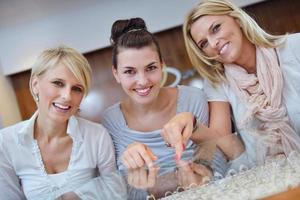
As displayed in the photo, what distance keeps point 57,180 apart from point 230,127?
59 cm

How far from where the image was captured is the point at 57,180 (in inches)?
41.9

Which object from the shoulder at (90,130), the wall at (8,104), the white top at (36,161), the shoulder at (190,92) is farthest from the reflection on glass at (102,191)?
the wall at (8,104)

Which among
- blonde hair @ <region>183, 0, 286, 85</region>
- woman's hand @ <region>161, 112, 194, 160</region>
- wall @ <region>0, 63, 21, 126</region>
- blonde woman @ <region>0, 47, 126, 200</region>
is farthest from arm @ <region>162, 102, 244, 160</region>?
wall @ <region>0, 63, 21, 126</region>

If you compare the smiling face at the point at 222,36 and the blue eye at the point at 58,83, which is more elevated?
the smiling face at the point at 222,36

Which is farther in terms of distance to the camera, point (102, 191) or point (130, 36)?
point (130, 36)

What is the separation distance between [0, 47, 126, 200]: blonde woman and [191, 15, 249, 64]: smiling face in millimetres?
411

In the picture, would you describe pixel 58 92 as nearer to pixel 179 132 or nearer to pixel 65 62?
pixel 65 62

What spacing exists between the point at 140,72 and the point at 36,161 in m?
0.44

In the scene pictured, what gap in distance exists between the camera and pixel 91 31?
9.20 ft

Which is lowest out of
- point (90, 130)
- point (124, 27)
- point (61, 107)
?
point (90, 130)

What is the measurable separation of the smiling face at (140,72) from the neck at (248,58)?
0.94ft

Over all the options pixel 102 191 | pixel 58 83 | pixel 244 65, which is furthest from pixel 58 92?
pixel 244 65

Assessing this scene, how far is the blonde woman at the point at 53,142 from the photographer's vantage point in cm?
108

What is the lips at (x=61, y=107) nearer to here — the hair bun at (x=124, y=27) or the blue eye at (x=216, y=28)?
the hair bun at (x=124, y=27)
